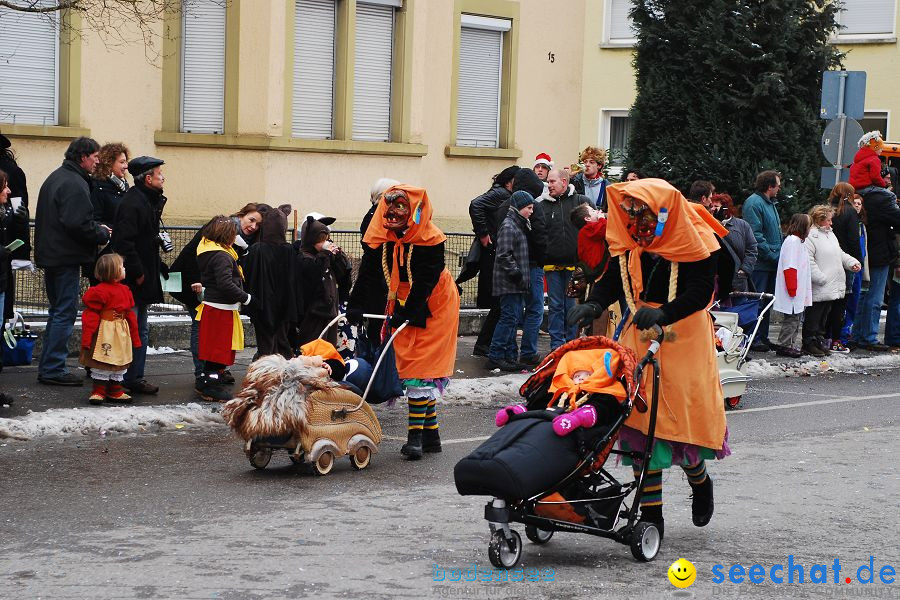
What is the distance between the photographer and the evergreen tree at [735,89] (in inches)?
730

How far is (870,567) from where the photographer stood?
6859mm

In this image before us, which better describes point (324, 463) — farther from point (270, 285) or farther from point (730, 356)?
point (730, 356)

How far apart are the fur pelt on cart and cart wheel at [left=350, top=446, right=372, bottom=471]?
A: 49 cm

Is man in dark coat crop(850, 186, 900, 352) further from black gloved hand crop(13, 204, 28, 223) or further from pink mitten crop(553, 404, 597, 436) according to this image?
pink mitten crop(553, 404, 597, 436)

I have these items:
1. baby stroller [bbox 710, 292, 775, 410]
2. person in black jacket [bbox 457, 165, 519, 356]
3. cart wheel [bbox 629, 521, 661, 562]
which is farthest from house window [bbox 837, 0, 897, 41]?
cart wheel [bbox 629, 521, 661, 562]

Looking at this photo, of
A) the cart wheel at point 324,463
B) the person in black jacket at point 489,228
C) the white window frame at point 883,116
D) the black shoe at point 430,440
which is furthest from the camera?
the white window frame at point 883,116

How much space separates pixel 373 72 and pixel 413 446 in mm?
10521

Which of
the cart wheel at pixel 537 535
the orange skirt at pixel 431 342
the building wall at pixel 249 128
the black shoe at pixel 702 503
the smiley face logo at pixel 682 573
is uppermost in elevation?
the building wall at pixel 249 128

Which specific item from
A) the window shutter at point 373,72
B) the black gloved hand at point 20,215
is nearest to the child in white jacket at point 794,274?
the window shutter at point 373,72

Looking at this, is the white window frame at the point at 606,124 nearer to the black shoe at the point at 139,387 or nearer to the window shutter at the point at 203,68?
the window shutter at the point at 203,68

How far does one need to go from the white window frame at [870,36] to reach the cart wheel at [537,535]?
25546 mm

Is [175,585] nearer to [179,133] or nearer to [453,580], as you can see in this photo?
[453,580]

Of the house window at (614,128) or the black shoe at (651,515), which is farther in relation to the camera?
the house window at (614,128)

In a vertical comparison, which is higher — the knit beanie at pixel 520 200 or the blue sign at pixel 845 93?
the blue sign at pixel 845 93
